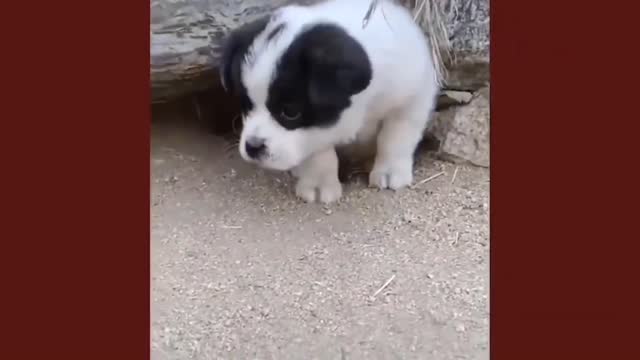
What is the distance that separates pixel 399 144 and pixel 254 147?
502 millimetres

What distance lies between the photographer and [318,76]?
7.36 feet

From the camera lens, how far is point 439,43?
9.09ft

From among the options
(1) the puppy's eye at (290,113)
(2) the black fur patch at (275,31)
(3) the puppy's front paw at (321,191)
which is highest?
(2) the black fur patch at (275,31)

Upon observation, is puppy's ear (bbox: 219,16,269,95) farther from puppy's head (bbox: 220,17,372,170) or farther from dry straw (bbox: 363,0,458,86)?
dry straw (bbox: 363,0,458,86)

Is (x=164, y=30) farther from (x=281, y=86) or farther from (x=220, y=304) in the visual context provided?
(x=220, y=304)

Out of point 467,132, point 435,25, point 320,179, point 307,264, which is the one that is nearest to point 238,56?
point 320,179

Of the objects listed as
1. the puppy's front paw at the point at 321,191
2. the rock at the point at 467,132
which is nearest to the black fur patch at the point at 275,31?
the puppy's front paw at the point at 321,191

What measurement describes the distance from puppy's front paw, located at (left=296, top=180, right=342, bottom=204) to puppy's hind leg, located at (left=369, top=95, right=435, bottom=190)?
14cm

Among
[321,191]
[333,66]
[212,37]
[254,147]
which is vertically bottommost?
[321,191]

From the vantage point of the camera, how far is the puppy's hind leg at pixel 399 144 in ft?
8.67

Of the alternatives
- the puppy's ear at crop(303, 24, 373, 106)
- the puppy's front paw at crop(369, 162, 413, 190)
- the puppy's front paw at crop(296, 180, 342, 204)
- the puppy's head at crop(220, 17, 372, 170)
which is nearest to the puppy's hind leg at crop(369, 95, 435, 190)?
the puppy's front paw at crop(369, 162, 413, 190)

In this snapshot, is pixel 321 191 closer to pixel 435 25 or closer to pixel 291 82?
pixel 291 82

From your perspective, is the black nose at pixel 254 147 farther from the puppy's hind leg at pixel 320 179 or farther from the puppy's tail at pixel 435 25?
the puppy's tail at pixel 435 25

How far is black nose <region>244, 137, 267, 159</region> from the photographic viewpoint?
2328mm
